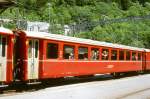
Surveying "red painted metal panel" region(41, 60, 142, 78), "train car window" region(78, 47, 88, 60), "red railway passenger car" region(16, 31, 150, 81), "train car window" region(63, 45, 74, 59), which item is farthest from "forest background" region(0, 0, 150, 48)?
"train car window" region(63, 45, 74, 59)

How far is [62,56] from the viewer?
25.5 m

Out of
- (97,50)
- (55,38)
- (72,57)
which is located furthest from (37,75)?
(97,50)

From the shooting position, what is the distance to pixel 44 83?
25.8 metres

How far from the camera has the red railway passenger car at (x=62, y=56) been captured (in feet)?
72.4

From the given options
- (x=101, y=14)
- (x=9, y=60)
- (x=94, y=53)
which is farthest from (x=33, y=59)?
(x=101, y=14)

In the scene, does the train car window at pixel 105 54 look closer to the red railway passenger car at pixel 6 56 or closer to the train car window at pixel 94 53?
the train car window at pixel 94 53

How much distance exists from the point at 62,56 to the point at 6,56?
5.61m

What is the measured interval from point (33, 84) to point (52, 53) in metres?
1.77

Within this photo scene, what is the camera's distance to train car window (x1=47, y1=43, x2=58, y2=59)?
23939 millimetres

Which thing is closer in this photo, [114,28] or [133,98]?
[133,98]

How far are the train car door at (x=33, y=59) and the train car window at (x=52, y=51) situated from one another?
1069 millimetres

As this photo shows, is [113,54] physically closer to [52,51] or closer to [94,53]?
[94,53]

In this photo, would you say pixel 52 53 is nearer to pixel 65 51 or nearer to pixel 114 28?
pixel 65 51

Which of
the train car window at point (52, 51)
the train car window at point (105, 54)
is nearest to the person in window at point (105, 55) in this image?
the train car window at point (105, 54)
